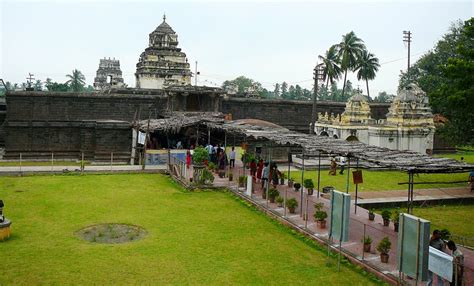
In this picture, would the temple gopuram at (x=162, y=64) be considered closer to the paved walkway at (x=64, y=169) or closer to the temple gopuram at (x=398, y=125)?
the temple gopuram at (x=398, y=125)

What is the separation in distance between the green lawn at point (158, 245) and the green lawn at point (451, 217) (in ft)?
18.3

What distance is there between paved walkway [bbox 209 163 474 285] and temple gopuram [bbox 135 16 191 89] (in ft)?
82.7

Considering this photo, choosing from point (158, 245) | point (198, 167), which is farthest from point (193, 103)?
point (158, 245)

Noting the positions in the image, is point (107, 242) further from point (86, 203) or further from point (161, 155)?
point (161, 155)

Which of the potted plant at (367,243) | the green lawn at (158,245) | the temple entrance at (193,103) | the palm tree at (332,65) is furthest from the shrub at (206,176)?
the palm tree at (332,65)

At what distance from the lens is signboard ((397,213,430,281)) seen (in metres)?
8.61

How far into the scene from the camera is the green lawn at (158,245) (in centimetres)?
1027

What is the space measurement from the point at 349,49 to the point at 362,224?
43790mm

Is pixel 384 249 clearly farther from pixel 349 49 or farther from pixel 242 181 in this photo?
pixel 349 49

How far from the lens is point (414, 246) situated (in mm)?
8812

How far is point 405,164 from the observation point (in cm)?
1209

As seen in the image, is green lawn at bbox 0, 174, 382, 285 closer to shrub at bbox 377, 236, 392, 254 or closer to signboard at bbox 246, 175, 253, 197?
signboard at bbox 246, 175, 253, 197

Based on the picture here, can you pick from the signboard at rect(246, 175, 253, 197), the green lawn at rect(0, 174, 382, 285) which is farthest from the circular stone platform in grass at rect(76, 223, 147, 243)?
the signboard at rect(246, 175, 253, 197)

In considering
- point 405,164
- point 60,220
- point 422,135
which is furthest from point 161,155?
point 422,135
